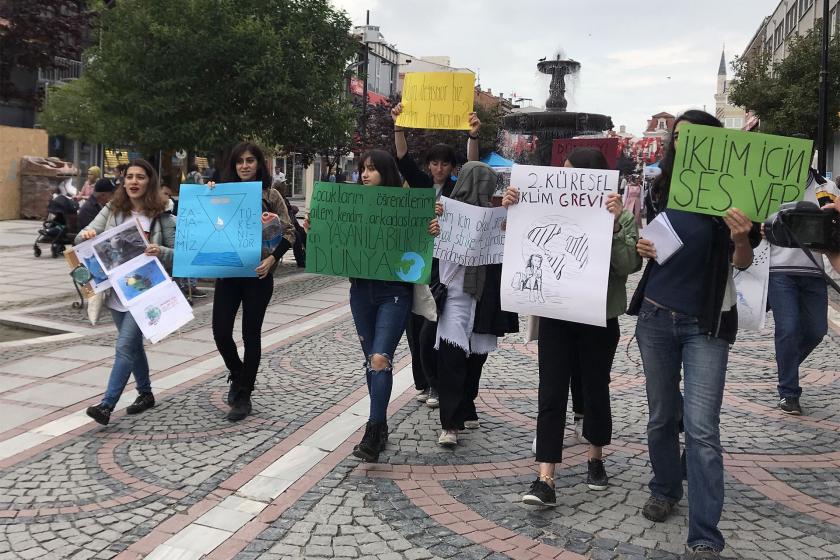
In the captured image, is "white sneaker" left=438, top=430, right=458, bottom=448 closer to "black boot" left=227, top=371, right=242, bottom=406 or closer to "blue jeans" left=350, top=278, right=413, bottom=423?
"blue jeans" left=350, top=278, right=413, bottom=423

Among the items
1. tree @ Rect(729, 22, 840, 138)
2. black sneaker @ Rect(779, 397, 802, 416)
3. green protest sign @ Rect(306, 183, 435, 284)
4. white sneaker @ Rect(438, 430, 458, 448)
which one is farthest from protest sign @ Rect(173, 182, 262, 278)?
tree @ Rect(729, 22, 840, 138)

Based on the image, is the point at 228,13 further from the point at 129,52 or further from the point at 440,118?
the point at 440,118

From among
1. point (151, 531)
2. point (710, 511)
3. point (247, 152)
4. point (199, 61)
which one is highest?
point (199, 61)

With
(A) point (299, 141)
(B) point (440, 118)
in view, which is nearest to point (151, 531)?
(B) point (440, 118)

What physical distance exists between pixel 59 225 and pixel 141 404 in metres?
11.1

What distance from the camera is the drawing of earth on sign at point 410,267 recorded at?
4.52 metres

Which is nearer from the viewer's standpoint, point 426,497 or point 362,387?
point 426,497

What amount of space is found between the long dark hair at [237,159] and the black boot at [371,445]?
1.96m

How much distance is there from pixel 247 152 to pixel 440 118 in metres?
1.41

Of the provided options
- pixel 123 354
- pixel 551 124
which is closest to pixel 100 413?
pixel 123 354

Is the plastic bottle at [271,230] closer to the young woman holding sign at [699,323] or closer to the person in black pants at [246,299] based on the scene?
the person in black pants at [246,299]

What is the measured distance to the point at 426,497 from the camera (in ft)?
13.2

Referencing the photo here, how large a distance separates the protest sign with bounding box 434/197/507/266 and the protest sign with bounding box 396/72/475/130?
1009 millimetres

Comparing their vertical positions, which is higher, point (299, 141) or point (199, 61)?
point (199, 61)
